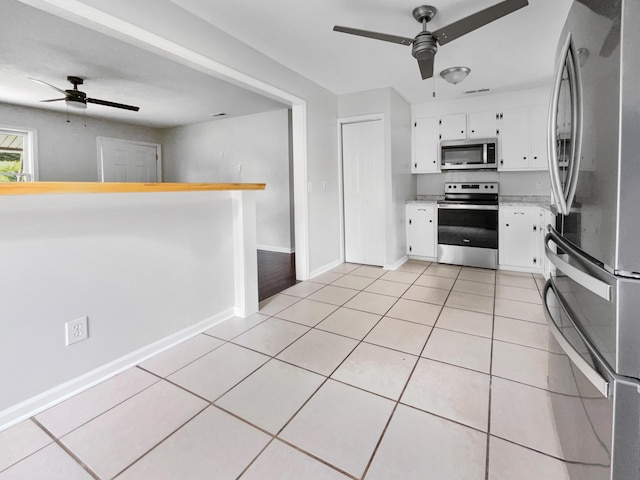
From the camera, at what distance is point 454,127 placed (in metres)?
4.55

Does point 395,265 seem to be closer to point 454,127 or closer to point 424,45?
point 454,127

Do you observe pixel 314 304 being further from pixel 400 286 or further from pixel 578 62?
pixel 578 62

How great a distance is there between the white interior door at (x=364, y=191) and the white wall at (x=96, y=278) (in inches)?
92.5

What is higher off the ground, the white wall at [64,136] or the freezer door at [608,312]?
the white wall at [64,136]

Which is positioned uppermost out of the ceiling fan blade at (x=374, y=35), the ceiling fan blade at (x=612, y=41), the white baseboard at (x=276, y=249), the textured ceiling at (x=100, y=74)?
the textured ceiling at (x=100, y=74)

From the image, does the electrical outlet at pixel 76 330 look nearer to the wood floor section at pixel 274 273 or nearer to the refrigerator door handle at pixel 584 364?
the wood floor section at pixel 274 273

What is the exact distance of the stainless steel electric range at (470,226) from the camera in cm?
412

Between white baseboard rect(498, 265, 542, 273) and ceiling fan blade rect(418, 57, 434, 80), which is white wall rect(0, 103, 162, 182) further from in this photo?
white baseboard rect(498, 265, 542, 273)

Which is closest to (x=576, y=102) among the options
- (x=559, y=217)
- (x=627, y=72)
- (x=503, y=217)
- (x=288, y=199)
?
(x=627, y=72)

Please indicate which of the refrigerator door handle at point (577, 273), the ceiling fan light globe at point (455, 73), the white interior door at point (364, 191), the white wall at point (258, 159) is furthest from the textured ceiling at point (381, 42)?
the refrigerator door handle at point (577, 273)

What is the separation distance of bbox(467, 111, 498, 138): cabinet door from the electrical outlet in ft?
15.7

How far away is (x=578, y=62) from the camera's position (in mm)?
1046

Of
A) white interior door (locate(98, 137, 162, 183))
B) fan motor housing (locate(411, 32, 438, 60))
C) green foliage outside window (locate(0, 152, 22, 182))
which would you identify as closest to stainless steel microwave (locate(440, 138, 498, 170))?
fan motor housing (locate(411, 32, 438, 60))

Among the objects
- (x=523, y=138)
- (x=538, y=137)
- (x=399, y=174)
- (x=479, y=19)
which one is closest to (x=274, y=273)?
(x=399, y=174)
